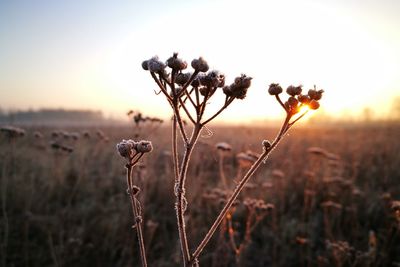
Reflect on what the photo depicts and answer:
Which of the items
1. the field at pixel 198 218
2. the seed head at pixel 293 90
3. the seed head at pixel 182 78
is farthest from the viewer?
the field at pixel 198 218

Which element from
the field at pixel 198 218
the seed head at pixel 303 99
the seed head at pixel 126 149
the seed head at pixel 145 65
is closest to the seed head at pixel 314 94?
the seed head at pixel 303 99

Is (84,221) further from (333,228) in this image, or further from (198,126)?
(198,126)

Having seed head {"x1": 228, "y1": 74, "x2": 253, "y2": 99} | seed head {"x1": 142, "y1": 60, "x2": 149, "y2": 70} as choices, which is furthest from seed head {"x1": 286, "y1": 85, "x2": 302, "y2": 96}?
seed head {"x1": 142, "y1": 60, "x2": 149, "y2": 70}

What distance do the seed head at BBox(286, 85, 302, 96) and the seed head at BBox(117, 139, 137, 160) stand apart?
91 centimetres

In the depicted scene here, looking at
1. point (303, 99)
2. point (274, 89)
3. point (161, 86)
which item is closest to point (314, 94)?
point (303, 99)

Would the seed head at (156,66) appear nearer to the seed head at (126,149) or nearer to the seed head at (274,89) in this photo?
the seed head at (126,149)

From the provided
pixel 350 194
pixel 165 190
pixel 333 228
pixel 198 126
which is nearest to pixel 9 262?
pixel 165 190

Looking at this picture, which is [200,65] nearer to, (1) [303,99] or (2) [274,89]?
(2) [274,89]

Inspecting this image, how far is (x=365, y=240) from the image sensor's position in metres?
5.35

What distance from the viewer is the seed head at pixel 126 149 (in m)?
Result: 1.95

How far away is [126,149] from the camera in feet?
6.41

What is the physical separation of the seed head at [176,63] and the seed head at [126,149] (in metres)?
0.49

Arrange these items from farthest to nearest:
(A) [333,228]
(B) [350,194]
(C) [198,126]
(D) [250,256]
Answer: (B) [350,194] → (A) [333,228] → (D) [250,256] → (C) [198,126]

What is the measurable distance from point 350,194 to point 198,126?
574 centimetres
